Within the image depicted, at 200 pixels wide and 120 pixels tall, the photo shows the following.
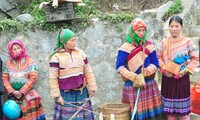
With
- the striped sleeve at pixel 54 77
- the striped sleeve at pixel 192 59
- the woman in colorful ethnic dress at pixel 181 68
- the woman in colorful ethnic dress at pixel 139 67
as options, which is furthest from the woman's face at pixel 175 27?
the striped sleeve at pixel 54 77

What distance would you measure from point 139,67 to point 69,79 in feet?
3.15

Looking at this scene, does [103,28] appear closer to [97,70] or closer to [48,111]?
[97,70]

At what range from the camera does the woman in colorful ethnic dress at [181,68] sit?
5242 millimetres

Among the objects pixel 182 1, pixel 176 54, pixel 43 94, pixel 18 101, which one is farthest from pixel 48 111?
pixel 182 1

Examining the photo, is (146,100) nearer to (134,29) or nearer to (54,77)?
(134,29)

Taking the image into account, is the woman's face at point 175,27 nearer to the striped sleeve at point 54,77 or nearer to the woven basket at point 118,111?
the woven basket at point 118,111

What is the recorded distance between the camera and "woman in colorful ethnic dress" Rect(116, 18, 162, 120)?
5.24 meters

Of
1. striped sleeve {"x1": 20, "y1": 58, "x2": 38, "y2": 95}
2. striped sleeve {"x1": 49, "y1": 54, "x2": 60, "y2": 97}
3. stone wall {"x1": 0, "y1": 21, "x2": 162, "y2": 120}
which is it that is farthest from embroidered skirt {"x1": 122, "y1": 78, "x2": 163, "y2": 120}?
striped sleeve {"x1": 20, "y1": 58, "x2": 38, "y2": 95}

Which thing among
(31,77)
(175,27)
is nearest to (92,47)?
(31,77)

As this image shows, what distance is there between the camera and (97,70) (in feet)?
21.5

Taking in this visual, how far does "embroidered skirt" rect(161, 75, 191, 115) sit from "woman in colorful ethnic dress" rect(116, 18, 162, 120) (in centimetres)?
17

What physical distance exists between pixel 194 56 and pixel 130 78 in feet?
2.97

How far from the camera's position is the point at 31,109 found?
605cm

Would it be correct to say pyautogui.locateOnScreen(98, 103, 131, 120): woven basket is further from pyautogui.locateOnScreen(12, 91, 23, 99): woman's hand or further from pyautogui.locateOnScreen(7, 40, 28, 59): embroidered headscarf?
pyautogui.locateOnScreen(7, 40, 28, 59): embroidered headscarf
